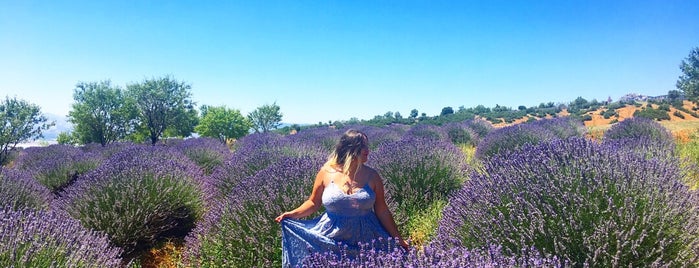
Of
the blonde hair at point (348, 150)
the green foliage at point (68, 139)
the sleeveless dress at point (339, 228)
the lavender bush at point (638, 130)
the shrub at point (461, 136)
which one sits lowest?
the shrub at point (461, 136)

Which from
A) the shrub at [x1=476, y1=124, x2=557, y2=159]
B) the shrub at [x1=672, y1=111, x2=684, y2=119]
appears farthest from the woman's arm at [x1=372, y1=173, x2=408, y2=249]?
the shrub at [x1=672, y1=111, x2=684, y2=119]

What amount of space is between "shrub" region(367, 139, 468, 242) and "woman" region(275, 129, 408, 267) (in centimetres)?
200

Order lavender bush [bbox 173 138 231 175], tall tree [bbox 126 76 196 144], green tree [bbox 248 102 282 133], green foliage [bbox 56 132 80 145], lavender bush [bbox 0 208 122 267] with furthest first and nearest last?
green tree [bbox 248 102 282 133]
green foliage [bbox 56 132 80 145]
tall tree [bbox 126 76 196 144]
lavender bush [bbox 173 138 231 175]
lavender bush [bbox 0 208 122 267]

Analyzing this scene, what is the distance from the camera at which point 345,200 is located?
2.76 m

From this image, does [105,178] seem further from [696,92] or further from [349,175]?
[696,92]

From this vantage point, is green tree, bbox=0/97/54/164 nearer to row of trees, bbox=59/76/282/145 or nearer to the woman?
row of trees, bbox=59/76/282/145

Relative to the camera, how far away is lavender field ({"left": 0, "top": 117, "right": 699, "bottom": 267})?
226 cm

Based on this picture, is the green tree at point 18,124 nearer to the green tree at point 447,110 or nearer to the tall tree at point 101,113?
the tall tree at point 101,113

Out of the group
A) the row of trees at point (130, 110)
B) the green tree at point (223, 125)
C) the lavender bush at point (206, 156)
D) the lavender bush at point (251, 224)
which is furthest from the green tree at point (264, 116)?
the lavender bush at point (251, 224)

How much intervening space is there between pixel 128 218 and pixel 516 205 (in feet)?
12.9

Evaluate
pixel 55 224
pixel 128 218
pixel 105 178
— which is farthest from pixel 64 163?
pixel 55 224

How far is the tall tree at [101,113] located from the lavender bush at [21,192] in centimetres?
2193

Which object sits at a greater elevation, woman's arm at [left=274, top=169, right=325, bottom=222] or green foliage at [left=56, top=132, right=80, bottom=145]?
green foliage at [left=56, top=132, right=80, bottom=145]

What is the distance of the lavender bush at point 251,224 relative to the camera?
342 cm
